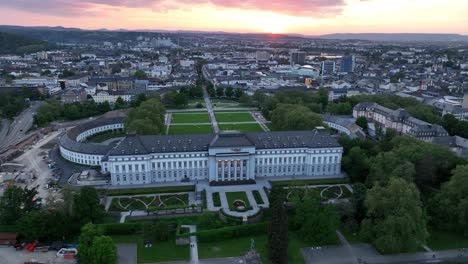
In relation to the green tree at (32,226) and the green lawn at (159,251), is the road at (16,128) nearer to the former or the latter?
the green tree at (32,226)

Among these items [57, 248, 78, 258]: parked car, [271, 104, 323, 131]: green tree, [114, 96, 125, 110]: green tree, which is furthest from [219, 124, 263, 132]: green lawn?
[57, 248, 78, 258]: parked car

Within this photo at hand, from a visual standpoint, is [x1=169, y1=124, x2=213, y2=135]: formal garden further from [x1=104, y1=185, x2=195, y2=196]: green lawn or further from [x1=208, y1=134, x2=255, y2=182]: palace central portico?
[x1=104, y1=185, x2=195, y2=196]: green lawn

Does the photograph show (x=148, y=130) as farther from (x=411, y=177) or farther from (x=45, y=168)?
(x=411, y=177)

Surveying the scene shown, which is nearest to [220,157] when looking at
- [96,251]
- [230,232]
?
[230,232]

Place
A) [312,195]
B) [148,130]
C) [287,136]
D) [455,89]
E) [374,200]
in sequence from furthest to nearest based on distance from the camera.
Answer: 1. [455,89]
2. [148,130]
3. [287,136]
4. [312,195]
5. [374,200]

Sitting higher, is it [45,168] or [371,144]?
[371,144]

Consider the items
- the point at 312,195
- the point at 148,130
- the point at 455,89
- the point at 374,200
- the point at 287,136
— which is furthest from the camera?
the point at 455,89

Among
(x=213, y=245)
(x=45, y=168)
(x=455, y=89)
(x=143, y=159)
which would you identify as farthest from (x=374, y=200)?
(x=455, y=89)

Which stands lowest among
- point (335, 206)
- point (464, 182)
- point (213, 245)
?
point (213, 245)
